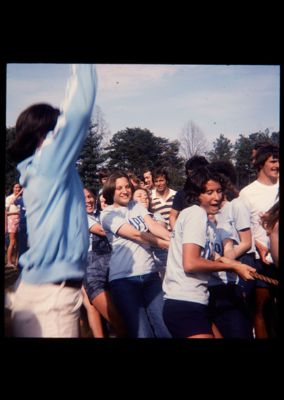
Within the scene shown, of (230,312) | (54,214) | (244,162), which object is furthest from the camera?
(244,162)

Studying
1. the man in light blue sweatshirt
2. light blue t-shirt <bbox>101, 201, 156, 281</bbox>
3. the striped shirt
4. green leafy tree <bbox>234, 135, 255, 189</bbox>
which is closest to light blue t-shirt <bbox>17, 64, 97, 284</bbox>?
the man in light blue sweatshirt

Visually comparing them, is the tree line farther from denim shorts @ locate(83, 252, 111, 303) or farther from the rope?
the rope

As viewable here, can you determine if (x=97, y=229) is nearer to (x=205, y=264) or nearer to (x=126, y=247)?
(x=126, y=247)

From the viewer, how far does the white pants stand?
234 centimetres

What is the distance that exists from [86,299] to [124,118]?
3.81 feet

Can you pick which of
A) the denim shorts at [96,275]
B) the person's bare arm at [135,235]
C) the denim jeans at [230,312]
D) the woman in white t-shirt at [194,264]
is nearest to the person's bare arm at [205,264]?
the woman in white t-shirt at [194,264]

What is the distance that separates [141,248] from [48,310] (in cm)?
67

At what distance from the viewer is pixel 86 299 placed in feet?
8.68

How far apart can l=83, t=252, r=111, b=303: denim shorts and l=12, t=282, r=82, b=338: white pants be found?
163mm

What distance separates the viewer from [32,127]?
8.22ft

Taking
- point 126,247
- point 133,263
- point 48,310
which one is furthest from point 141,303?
point 48,310

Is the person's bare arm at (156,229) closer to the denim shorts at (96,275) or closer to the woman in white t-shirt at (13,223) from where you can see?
the denim shorts at (96,275)
